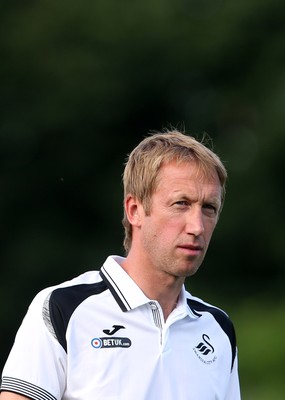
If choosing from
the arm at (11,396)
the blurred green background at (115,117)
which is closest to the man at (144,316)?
the arm at (11,396)

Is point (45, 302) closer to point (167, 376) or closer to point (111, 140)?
point (167, 376)

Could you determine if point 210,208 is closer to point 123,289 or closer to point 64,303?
point 123,289

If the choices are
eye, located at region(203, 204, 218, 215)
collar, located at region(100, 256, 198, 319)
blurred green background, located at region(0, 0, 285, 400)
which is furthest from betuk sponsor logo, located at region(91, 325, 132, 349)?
blurred green background, located at region(0, 0, 285, 400)

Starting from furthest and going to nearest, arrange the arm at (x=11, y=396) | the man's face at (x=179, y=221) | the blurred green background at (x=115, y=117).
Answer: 1. the blurred green background at (x=115, y=117)
2. the man's face at (x=179, y=221)
3. the arm at (x=11, y=396)

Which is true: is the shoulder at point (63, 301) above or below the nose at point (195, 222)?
below

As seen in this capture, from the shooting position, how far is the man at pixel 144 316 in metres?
4.32

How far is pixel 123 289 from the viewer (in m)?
4.57

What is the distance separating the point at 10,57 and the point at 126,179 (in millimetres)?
12539

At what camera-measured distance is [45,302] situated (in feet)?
14.4

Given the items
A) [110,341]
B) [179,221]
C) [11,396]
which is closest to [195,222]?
[179,221]

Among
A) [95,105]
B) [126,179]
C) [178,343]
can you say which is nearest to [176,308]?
[178,343]

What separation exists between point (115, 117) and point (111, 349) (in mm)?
12628

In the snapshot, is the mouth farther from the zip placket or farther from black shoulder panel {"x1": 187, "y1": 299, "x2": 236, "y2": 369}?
black shoulder panel {"x1": 187, "y1": 299, "x2": 236, "y2": 369}

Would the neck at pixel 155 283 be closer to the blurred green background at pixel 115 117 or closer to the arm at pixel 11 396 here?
the arm at pixel 11 396
